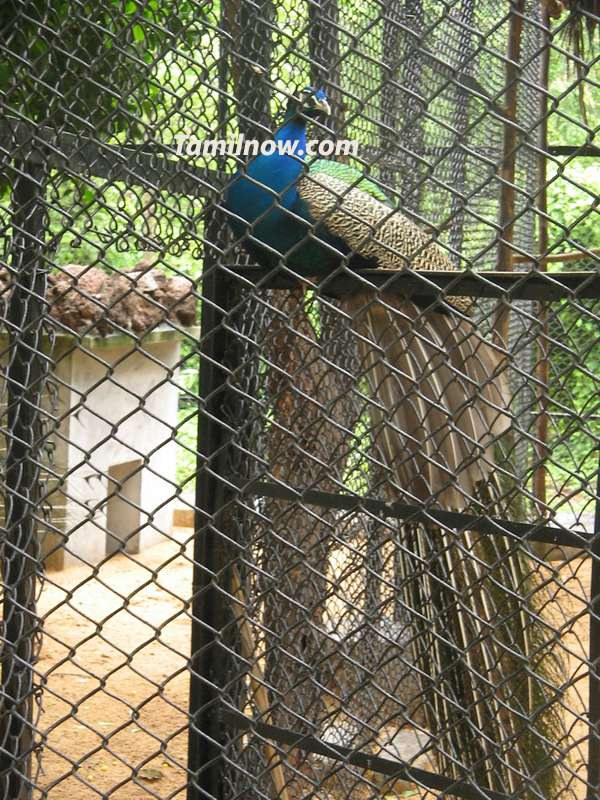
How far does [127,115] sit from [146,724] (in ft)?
10.2

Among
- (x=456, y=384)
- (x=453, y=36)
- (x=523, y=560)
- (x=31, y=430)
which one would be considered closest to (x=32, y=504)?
(x=31, y=430)

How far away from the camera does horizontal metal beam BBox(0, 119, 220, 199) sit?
77.4 inches

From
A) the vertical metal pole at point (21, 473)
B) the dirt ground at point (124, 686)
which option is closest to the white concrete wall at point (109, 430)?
the dirt ground at point (124, 686)

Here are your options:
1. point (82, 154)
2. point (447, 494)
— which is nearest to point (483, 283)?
point (447, 494)

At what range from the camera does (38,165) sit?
2.32 metres

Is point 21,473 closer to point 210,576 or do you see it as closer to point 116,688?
point 210,576

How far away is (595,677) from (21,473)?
4.48ft

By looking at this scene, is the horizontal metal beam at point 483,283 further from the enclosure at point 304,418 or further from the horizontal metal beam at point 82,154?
the horizontal metal beam at point 82,154

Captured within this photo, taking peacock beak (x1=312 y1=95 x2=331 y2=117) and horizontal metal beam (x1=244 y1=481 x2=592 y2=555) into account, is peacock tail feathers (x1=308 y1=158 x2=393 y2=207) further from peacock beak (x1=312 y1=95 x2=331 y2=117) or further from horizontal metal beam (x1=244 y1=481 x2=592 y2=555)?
horizontal metal beam (x1=244 y1=481 x2=592 y2=555)

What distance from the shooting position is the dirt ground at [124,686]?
343 cm

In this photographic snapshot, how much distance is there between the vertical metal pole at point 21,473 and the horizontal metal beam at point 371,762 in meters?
0.50

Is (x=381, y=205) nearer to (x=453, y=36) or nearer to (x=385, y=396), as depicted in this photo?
(x=385, y=396)

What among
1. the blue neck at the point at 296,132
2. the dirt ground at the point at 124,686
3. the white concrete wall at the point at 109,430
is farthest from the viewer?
the white concrete wall at the point at 109,430

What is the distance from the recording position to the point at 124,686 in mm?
4695
